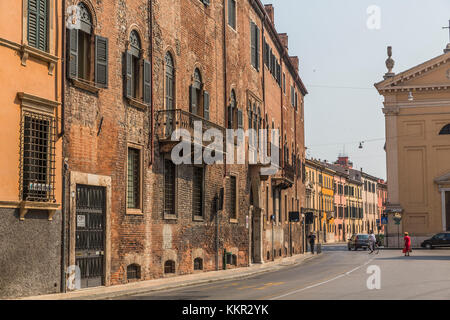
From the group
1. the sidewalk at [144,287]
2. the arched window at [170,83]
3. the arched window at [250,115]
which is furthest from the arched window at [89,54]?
the arched window at [250,115]

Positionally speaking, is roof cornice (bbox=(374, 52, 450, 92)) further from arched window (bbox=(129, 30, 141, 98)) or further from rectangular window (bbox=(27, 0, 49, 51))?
rectangular window (bbox=(27, 0, 49, 51))

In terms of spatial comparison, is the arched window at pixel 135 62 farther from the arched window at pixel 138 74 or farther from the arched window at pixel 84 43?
the arched window at pixel 84 43

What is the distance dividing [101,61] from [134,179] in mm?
4205

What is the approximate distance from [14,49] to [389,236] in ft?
Answer: 167

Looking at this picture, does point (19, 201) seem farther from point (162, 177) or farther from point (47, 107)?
point (162, 177)

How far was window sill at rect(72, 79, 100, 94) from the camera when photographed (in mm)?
19594

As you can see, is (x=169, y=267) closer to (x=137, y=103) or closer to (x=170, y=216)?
(x=170, y=216)

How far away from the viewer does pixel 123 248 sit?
21969mm

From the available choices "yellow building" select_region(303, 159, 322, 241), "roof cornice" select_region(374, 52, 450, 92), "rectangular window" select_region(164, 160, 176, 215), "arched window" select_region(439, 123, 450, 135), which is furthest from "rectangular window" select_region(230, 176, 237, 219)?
"yellow building" select_region(303, 159, 322, 241)

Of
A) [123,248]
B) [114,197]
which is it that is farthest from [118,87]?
[123,248]

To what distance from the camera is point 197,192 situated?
28891 mm

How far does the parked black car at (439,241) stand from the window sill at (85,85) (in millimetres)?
45490

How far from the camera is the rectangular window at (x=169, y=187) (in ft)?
83.5

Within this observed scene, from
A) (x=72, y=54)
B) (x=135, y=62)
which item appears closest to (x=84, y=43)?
(x=72, y=54)
